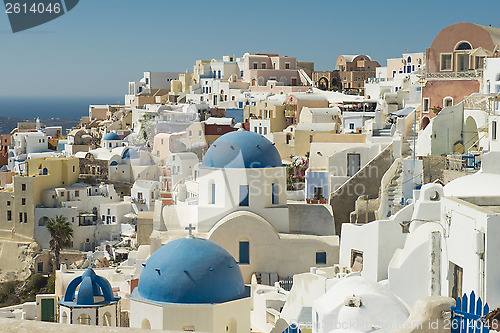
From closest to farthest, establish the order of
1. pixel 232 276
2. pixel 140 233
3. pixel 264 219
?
pixel 232 276 → pixel 264 219 → pixel 140 233

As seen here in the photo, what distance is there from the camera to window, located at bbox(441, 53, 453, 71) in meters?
24.1

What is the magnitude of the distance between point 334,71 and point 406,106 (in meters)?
27.8

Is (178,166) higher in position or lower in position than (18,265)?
higher

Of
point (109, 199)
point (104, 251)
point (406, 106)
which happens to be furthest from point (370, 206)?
point (109, 199)

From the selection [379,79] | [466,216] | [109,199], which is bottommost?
[109,199]

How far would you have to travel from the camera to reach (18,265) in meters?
39.7

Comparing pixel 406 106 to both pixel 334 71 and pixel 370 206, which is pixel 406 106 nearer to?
pixel 370 206

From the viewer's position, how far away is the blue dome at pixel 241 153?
19797 mm

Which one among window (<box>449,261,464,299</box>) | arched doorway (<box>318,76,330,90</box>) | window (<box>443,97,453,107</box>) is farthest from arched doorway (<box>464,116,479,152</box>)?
arched doorway (<box>318,76,330,90</box>)

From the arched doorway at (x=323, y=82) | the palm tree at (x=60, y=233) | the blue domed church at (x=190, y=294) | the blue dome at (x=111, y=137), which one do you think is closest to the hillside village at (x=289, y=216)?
the blue domed church at (x=190, y=294)

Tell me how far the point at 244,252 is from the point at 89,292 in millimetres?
5061

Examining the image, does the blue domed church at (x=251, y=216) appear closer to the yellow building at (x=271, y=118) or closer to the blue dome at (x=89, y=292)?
the blue dome at (x=89, y=292)

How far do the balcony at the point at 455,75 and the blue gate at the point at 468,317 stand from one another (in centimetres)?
1684

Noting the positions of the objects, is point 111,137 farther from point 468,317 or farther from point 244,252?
point 468,317
